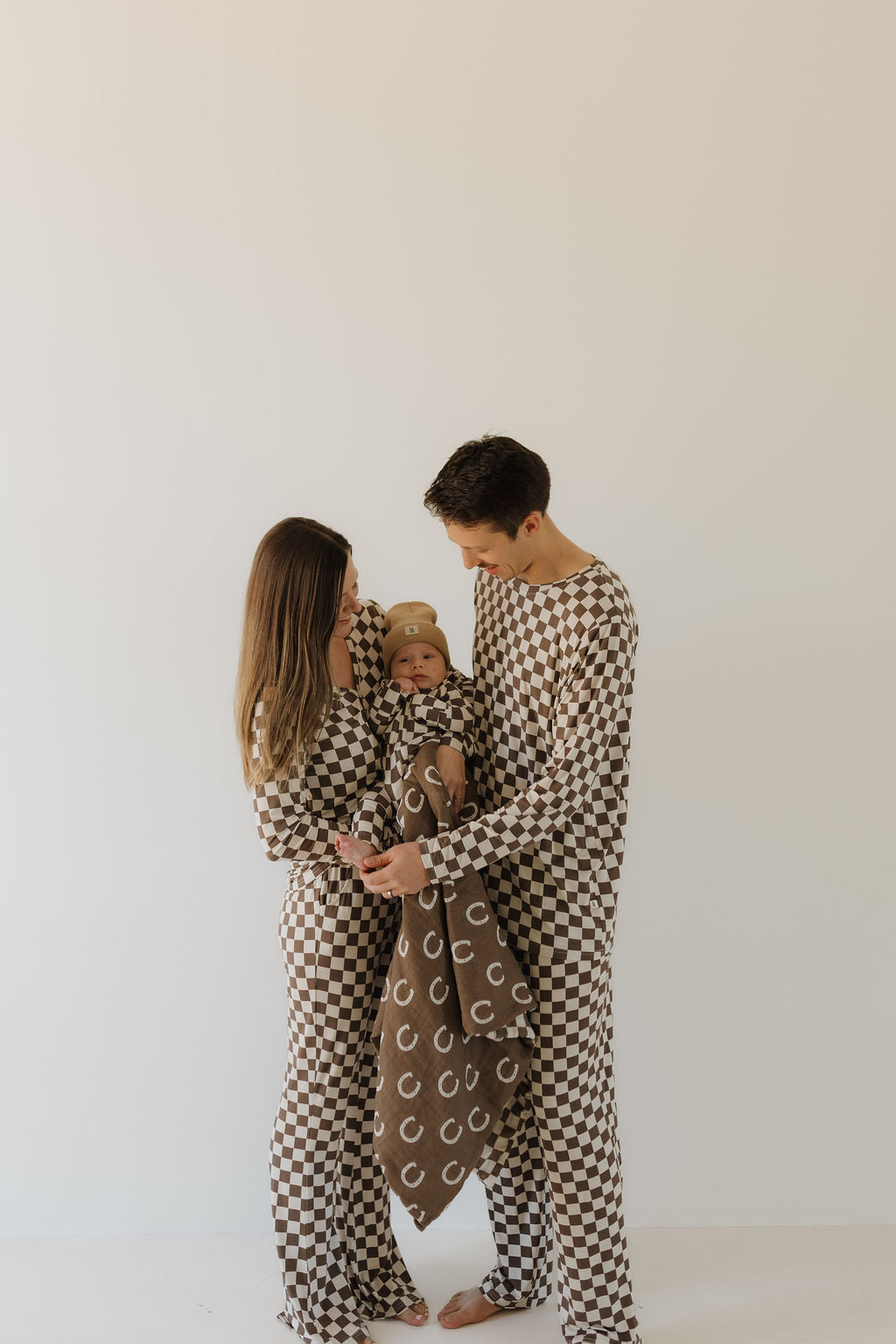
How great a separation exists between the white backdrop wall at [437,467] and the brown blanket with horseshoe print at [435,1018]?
0.64 m

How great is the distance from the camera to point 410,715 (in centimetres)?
195

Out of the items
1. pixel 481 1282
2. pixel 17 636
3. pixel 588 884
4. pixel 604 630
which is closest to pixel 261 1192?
pixel 481 1282

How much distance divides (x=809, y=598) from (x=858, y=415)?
15.6 inches

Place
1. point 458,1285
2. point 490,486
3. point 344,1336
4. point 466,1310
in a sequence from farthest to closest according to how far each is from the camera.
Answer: point 458,1285, point 466,1310, point 344,1336, point 490,486

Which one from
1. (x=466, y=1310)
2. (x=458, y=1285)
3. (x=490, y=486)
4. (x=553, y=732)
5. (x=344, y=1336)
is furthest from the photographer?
(x=458, y=1285)

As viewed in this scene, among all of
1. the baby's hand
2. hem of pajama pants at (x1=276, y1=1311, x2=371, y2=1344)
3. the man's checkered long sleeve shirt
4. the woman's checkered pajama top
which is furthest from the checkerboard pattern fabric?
hem of pajama pants at (x1=276, y1=1311, x2=371, y2=1344)

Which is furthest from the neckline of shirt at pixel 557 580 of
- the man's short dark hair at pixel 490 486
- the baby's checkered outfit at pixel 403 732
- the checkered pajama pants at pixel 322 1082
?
the checkered pajama pants at pixel 322 1082

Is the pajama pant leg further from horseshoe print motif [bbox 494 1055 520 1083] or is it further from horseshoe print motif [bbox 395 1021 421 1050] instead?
horseshoe print motif [bbox 395 1021 421 1050]

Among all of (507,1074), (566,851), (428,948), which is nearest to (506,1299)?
(507,1074)

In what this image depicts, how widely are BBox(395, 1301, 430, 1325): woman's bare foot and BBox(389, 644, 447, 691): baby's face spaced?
123 centimetres

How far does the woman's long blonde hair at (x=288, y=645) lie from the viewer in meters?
1.84

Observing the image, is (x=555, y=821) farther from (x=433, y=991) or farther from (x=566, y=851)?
(x=433, y=991)

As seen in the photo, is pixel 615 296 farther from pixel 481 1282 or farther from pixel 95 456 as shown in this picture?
pixel 481 1282

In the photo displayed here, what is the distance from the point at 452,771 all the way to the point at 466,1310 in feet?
3.61
